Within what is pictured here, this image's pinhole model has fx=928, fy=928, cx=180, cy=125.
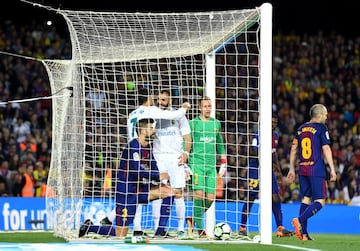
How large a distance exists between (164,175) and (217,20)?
8.19 ft

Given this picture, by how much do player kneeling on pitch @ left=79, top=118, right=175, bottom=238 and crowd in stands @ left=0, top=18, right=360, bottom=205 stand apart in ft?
22.7

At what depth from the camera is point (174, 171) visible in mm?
13766

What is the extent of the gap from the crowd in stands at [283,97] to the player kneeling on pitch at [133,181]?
6933 mm

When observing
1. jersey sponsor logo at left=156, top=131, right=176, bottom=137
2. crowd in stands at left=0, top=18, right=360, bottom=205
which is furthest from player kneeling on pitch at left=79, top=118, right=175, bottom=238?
crowd in stands at left=0, top=18, right=360, bottom=205

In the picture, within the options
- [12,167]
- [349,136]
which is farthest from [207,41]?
[349,136]

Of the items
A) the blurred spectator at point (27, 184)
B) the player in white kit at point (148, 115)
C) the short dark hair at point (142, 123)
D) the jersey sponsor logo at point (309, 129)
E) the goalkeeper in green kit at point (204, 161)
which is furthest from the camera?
the blurred spectator at point (27, 184)

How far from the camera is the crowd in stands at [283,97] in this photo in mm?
22578

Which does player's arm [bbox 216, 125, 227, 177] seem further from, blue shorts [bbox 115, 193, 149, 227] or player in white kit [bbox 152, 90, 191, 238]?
blue shorts [bbox 115, 193, 149, 227]

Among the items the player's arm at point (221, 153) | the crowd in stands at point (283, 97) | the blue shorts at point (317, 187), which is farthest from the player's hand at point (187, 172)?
the crowd in stands at point (283, 97)

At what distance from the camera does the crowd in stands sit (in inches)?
889

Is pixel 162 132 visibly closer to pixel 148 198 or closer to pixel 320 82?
pixel 148 198

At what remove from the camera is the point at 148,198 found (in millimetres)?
13258

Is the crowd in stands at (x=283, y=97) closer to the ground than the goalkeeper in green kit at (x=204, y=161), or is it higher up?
higher up

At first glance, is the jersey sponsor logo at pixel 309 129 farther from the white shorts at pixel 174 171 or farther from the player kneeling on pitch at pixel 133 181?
the player kneeling on pitch at pixel 133 181
